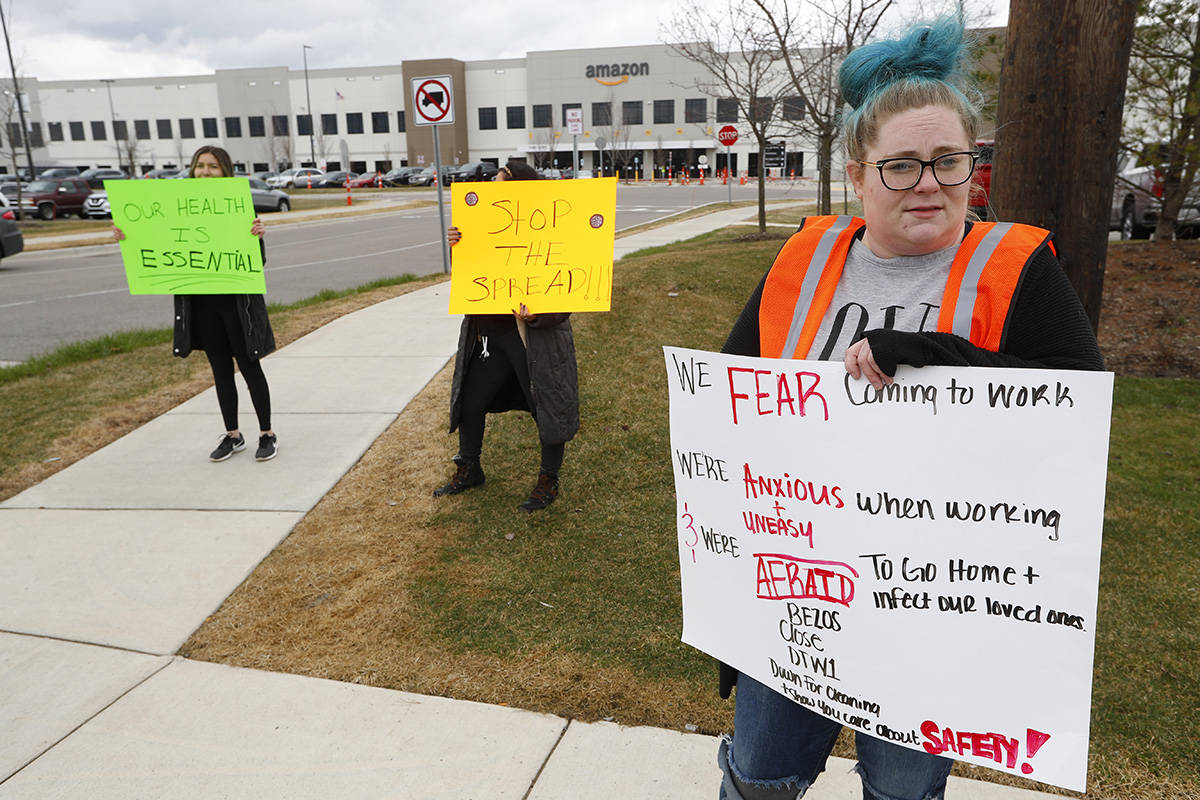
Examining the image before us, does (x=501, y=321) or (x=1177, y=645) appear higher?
(x=501, y=321)

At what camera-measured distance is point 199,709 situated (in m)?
2.97

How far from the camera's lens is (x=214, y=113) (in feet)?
255

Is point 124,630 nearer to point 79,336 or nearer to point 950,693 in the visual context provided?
point 950,693

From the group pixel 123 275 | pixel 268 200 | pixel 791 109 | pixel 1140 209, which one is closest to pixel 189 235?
pixel 123 275

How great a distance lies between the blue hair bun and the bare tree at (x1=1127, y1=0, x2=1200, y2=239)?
363 inches

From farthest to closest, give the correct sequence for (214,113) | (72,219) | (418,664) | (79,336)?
(214,113) < (72,219) < (79,336) < (418,664)

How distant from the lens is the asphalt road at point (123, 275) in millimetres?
10586

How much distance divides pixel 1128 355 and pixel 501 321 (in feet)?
19.5

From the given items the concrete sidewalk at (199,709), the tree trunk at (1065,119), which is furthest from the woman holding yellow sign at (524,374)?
the tree trunk at (1065,119)

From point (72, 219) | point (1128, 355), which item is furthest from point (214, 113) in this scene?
point (1128, 355)

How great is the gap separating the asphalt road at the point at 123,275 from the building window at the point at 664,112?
45519mm

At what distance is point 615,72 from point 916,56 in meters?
72.6

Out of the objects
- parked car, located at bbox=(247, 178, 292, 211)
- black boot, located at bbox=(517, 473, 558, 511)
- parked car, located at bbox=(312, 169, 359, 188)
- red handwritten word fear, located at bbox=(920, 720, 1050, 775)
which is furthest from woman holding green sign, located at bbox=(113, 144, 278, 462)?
parked car, located at bbox=(312, 169, 359, 188)

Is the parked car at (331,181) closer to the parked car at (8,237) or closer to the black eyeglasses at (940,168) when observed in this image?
the parked car at (8,237)
